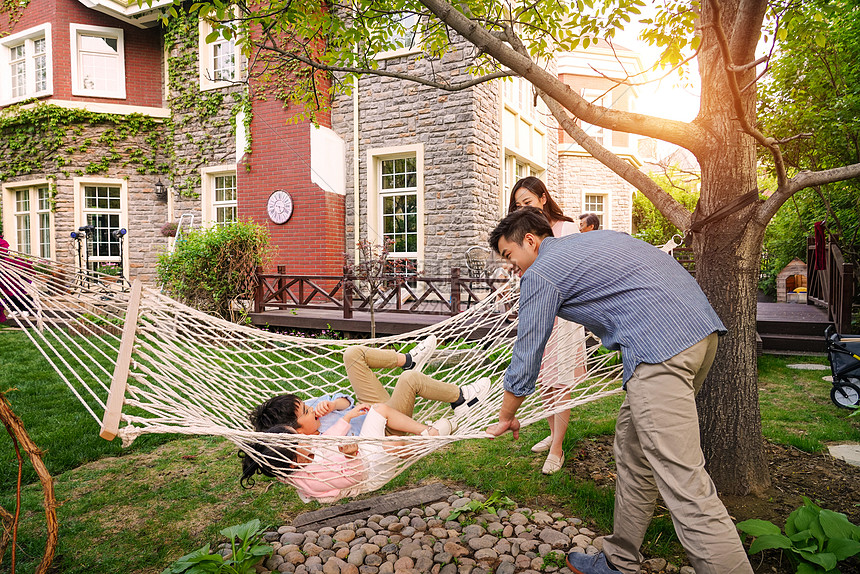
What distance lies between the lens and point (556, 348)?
2.30m

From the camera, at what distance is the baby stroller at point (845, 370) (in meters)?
3.32

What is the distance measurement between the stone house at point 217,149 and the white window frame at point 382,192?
0.07ft

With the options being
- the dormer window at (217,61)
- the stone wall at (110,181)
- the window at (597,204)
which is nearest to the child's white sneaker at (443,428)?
the dormer window at (217,61)

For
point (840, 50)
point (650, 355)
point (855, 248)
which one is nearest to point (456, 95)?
point (840, 50)

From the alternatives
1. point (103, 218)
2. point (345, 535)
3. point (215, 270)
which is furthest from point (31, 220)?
point (345, 535)

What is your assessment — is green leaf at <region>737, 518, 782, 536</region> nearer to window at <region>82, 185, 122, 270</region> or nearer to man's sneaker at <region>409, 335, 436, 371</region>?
man's sneaker at <region>409, 335, 436, 371</region>

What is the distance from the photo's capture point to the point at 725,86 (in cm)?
207

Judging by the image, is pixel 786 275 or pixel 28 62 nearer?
pixel 786 275

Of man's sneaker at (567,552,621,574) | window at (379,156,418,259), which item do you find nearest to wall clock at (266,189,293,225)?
window at (379,156,418,259)

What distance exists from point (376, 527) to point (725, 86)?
7.19 ft

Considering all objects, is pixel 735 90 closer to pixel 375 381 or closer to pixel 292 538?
pixel 375 381

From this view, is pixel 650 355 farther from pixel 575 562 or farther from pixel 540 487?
pixel 540 487

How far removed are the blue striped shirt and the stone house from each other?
5.74 m

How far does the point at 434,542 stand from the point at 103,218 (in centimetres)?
958
